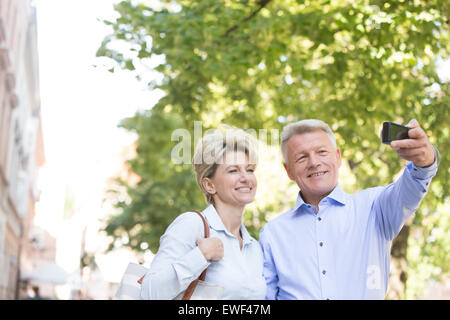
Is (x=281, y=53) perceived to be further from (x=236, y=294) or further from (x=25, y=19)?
(x=25, y=19)

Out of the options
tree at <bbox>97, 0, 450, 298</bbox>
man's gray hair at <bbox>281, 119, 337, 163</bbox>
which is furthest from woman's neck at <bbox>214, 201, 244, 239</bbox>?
tree at <bbox>97, 0, 450, 298</bbox>

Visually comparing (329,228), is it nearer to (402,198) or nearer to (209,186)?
(402,198)

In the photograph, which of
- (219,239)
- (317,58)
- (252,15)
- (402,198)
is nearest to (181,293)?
(219,239)

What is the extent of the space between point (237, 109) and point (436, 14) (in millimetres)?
4492

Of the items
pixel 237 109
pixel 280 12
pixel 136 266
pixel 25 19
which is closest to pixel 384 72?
pixel 280 12

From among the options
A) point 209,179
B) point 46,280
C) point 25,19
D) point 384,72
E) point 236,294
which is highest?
point 25,19

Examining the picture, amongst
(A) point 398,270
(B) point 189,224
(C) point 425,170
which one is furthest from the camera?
(A) point 398,270

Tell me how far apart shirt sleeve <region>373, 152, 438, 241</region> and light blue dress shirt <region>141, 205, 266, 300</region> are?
2.09ft

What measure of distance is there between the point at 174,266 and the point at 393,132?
1.07 m

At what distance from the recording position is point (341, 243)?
2.79m

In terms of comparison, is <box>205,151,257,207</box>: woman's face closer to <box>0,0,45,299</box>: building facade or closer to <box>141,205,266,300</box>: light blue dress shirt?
<box>141,205,266,300</box>: light blue dress shirt

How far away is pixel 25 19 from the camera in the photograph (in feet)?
75.3

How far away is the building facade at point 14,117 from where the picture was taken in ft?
59.3

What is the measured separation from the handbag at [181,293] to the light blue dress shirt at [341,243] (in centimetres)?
50
